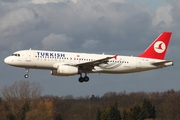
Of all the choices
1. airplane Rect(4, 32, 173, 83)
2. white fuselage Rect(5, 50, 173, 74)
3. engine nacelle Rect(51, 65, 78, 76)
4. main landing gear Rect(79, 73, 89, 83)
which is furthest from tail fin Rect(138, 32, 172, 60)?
engine nacelle Rect(51, 65, 78, 76)

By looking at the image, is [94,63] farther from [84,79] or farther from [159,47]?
[159,47]

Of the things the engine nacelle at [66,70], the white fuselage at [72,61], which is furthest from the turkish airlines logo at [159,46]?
the engine nacelle at [66,70]

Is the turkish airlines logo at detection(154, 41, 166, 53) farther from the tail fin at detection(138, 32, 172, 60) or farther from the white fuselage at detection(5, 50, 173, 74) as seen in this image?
the white fuselage at detection(5, 50, 173, 74)

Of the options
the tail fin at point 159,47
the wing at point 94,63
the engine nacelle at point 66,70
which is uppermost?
the tail fin at point 159,47

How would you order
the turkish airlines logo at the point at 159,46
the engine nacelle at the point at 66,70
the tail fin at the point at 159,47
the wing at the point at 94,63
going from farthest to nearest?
1. the turkish airlines logo at the point at 159,46
2. the tail fin at the point at 159,47
3. the engine nacelle at the point at 66,70
4. the wing at the point at 94,63

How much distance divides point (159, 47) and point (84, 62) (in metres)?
13.6

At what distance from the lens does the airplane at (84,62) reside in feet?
237

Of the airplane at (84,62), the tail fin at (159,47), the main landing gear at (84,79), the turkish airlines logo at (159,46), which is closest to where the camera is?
the airplane at (84,62)

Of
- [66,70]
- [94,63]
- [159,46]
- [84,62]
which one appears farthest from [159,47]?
[66,70]

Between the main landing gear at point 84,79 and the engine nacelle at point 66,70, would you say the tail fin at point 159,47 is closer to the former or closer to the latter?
the main landing gear at point 84,79

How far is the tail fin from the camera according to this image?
80.2 metres

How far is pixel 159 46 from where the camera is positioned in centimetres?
8175

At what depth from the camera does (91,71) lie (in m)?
76.2

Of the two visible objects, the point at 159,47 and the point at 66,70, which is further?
the point at 159,47
